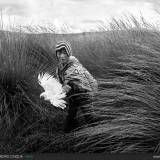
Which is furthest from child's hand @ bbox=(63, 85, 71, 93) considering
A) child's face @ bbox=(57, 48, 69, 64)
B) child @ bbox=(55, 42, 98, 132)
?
child's face @ bbox=(57, 48, 69, 64)

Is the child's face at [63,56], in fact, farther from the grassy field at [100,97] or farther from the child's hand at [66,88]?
the grassy field at [100,97]

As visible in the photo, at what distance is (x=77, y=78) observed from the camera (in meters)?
4.96

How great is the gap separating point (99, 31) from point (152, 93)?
377 centimetres

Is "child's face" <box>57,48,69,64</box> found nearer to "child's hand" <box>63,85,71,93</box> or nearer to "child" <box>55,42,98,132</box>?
"child" <box>55,42,98,132</box>

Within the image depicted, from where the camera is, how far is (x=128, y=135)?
13.6 feet

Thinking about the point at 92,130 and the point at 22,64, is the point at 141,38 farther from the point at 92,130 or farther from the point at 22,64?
the point at 92,130

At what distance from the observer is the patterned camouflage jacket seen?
4914 millimetres

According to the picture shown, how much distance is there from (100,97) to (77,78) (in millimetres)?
376

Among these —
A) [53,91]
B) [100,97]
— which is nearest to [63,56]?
[53,91]

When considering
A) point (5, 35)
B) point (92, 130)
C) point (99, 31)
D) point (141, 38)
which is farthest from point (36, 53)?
point (92, 130)

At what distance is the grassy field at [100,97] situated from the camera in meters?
4.28

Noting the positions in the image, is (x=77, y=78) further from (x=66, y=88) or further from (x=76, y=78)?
(x=66, y=88)

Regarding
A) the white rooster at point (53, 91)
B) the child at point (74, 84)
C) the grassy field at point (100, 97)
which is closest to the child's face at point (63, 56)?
the child at point (74, 84)

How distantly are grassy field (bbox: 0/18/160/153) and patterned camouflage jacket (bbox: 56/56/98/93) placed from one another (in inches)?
7.3
